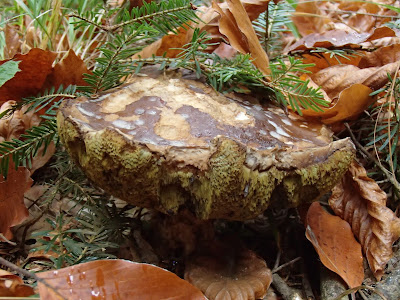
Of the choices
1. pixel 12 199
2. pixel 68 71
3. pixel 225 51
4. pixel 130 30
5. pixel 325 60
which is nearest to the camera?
pixel 130 30

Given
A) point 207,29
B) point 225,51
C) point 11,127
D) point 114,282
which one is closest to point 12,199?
point 11,127

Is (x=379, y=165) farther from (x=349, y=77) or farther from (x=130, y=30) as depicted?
(x=130, y=30)

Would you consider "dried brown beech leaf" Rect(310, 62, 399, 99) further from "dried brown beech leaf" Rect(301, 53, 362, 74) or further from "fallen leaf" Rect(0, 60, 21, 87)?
"fallen leaf" Rect(0, 60, 21, 87)

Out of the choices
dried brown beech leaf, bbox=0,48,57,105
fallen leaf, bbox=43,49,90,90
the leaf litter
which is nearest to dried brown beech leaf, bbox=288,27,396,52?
the leaf litter

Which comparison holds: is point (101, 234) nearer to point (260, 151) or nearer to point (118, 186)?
point (118, 186)

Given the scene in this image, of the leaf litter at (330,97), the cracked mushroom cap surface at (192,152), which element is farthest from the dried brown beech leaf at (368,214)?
the cracked mushroom cap surface at (192,152)

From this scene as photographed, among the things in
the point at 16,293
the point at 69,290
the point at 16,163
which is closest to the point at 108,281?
the point at 69,290
